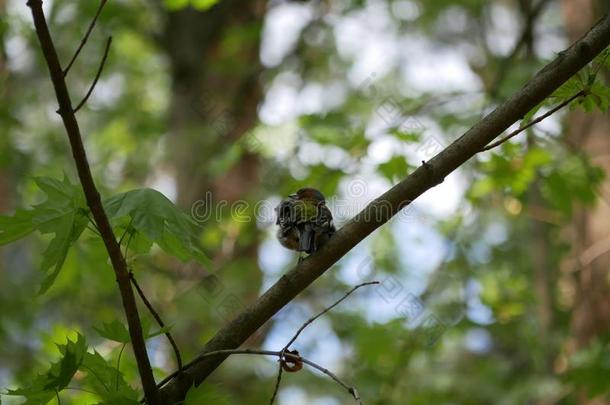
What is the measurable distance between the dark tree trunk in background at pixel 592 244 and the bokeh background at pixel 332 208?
0.05 ft

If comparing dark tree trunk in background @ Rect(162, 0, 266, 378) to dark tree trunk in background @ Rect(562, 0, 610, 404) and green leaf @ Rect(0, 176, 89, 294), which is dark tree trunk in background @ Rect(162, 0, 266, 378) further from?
green leaf @ Rect(0, 176, 89, 294)

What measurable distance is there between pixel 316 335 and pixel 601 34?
253 inches

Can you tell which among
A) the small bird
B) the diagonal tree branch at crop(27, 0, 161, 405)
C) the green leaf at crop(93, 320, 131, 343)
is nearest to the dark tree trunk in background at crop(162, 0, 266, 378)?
the small bird

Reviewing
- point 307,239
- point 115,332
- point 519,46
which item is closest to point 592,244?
point 519,46

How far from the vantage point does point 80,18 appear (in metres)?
6.86

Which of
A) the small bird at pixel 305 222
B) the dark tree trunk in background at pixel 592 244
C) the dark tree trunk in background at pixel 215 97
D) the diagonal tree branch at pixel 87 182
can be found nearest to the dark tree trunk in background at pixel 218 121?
the dark tree trunk in background at pixel 215 97

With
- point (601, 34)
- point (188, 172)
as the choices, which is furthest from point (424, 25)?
point (601, 34)

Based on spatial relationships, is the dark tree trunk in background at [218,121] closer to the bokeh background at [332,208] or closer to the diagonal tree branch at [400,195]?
the bokeh background at [332,208]

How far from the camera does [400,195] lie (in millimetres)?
2240

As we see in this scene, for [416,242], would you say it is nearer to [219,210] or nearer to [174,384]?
[219,210]

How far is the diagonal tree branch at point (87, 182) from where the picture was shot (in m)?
1.90

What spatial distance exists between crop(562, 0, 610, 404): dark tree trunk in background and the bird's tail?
355cm

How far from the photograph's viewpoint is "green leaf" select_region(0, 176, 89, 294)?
7.16ft

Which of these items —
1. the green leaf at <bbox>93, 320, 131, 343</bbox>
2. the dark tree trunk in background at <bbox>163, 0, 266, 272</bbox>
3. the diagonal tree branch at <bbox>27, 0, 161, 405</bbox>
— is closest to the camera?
the diagonal tree branch at <bbox>27, 0, 161, 405</bbox>
